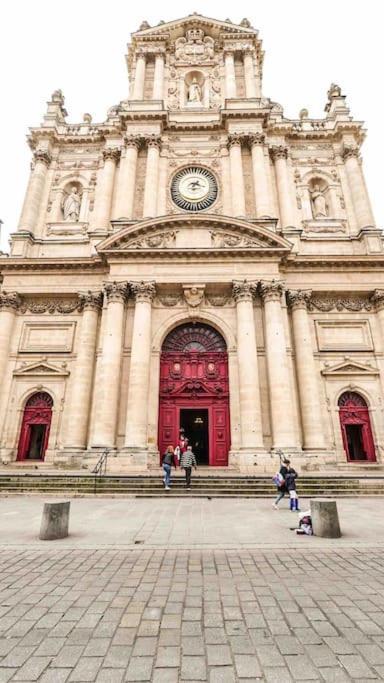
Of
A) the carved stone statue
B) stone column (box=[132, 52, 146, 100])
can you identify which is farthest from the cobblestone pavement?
the carved stone statue

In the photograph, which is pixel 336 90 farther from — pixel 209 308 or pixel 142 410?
pixel 142 410

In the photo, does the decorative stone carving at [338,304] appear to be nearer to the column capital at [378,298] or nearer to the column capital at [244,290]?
the column capital at [378,298]

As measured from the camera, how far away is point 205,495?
11.5m

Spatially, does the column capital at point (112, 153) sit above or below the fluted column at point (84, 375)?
above

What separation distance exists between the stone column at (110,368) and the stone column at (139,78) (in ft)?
53.9

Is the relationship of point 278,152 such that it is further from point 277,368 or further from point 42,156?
point 42,156

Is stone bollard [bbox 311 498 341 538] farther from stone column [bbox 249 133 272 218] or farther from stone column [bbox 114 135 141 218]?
stone column [bbox 114 135 141 218]

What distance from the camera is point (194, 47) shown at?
89.8ft

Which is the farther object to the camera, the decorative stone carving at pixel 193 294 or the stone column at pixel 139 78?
the stone column at pixel 139 78

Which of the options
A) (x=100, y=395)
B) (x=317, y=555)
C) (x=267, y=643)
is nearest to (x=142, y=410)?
(x=100, y=395)

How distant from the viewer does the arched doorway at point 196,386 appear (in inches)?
684

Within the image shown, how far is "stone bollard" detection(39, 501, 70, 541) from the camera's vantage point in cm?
639

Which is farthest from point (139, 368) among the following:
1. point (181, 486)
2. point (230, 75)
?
point (230, 75)

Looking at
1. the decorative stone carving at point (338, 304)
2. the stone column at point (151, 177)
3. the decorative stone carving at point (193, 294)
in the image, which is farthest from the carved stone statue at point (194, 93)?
the decorative stone carving at point (338, 304)
